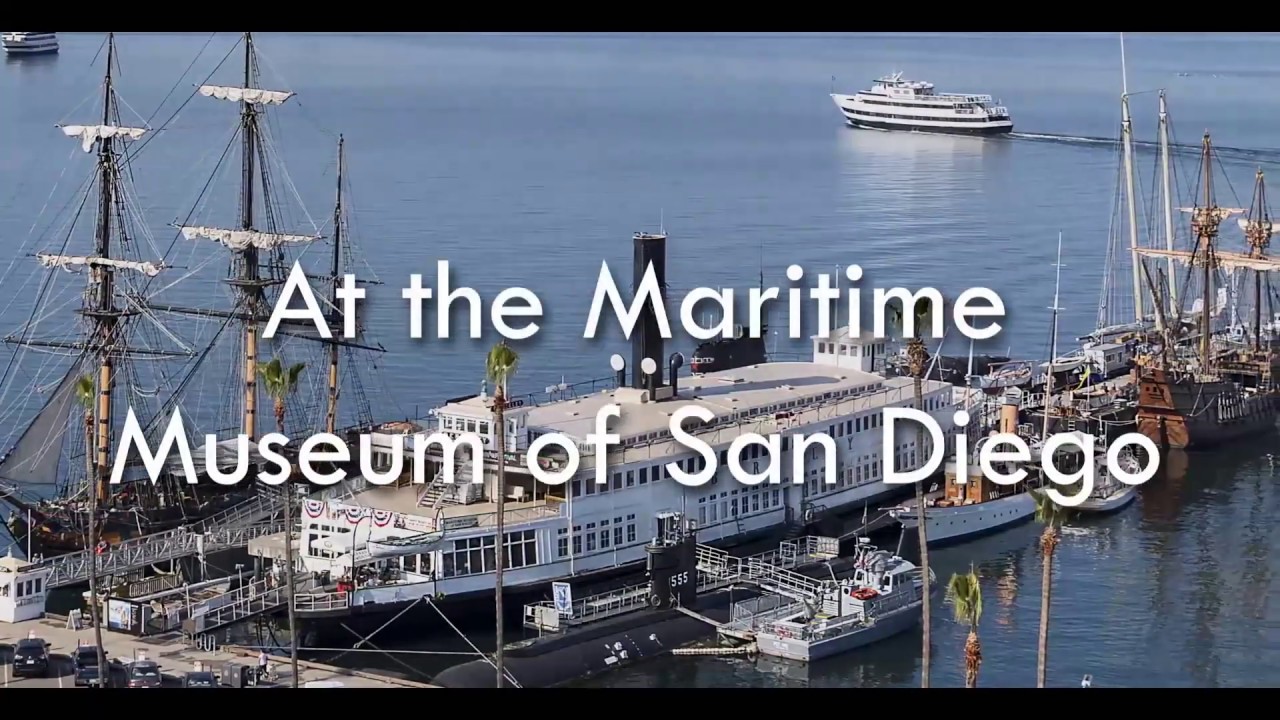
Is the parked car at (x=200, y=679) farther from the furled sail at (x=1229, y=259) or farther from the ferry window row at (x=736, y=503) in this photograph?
the furled sail at (x=1229, y=259)

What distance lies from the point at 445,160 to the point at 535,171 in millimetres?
3825

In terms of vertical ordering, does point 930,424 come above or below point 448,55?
below

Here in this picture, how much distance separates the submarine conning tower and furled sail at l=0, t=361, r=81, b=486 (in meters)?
13.4

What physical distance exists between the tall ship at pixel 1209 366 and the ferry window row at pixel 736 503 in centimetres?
1450

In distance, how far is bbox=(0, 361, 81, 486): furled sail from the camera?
4756 cm

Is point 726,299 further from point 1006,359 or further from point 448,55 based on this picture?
point 448,55

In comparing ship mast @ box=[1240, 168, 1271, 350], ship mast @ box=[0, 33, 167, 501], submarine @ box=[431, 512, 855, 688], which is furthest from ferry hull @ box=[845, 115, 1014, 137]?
submarine @ box=[431, 512, 855, 688]

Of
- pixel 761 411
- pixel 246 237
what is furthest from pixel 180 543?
pixel 761 411

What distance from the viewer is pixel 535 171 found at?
8256cm

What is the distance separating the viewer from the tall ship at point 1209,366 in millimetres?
57344

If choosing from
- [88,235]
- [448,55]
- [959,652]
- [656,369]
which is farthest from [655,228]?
[448,55]

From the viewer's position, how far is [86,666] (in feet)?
114

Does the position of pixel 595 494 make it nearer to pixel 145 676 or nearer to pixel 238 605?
pixel 238 605

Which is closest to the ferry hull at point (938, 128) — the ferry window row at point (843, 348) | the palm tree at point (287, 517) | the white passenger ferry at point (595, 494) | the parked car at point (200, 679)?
the ferry window row at point (843, 348)
